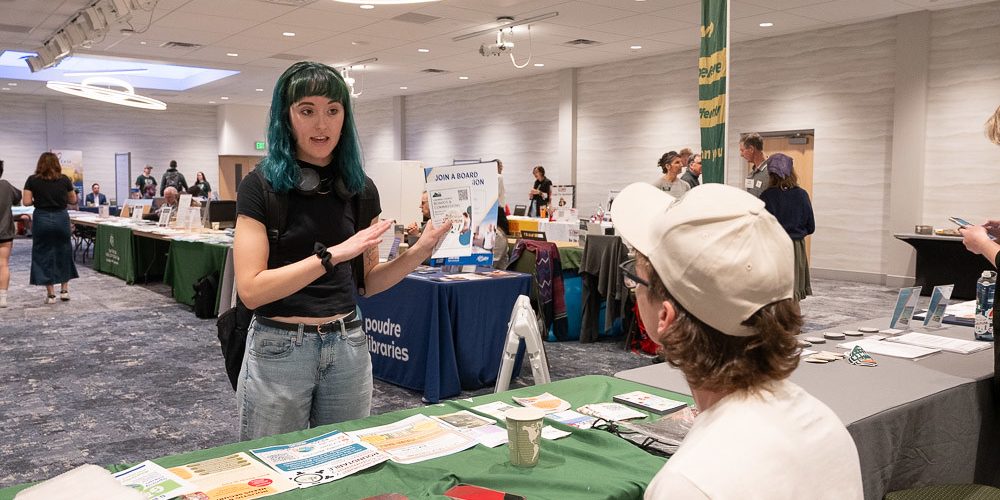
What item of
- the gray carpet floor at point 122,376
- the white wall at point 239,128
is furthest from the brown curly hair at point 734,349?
the white wall at point 239,128

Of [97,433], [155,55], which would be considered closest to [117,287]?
[155,55]

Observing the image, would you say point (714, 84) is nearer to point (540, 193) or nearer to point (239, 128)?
point (540, 193)

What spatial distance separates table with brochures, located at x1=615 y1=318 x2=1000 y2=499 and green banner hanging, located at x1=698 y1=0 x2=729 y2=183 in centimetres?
72

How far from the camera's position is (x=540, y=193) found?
12.2 m

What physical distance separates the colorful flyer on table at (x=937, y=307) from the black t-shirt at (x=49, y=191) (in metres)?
7.63

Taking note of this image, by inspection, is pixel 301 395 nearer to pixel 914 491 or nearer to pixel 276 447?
pixel 276 447

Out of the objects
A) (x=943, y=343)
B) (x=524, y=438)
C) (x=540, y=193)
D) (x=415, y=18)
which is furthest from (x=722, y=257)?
(x=540, y=193)

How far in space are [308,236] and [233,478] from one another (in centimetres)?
59

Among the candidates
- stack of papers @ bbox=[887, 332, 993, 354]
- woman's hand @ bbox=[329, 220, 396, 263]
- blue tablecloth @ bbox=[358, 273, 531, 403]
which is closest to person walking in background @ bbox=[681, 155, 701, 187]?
blue tablecloth @ bbox=[358, 273, 531, 403]

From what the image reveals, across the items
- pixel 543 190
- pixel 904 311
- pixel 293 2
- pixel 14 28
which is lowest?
pixel 904 311

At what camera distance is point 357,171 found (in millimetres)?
1929

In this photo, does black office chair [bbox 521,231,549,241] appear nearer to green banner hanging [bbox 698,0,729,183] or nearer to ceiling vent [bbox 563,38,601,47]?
green banner hanging [bbox 698,0,729,183]

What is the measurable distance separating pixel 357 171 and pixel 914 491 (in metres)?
1.69

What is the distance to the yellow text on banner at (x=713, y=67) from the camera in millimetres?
2500
